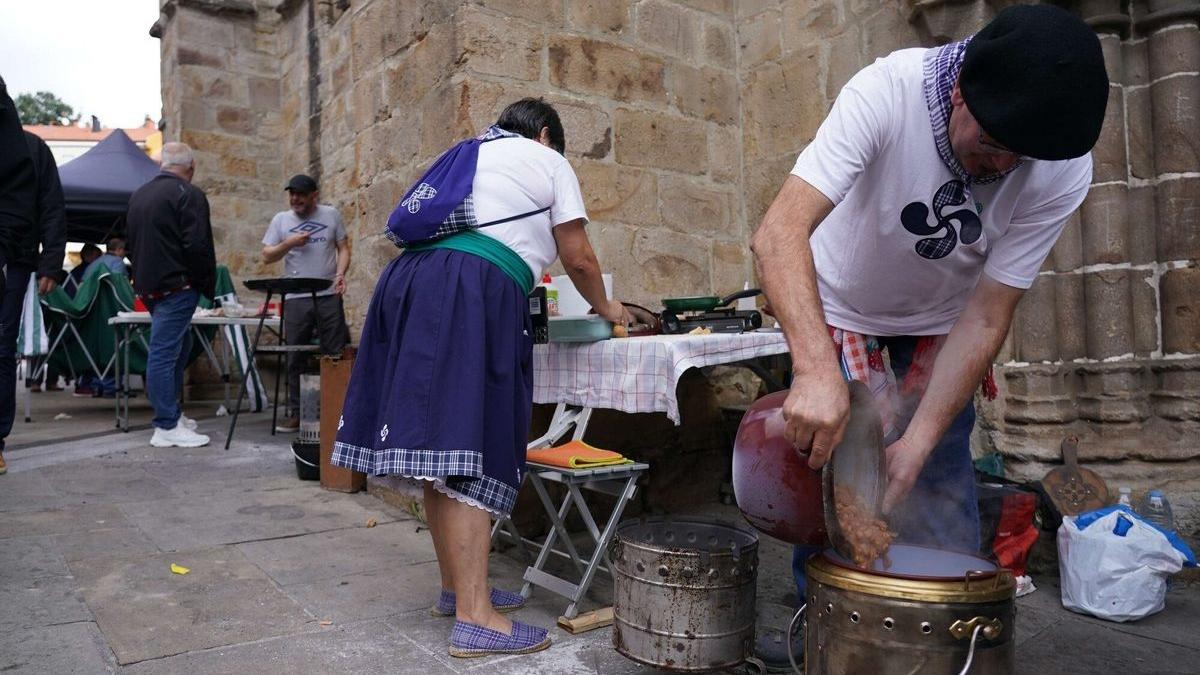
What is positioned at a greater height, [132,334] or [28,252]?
[28,252]

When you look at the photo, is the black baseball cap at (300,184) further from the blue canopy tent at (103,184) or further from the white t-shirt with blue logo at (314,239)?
the blue canopy tent at (103,184)

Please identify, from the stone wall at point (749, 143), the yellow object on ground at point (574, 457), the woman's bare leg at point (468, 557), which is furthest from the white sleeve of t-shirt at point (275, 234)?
the woman's bare leg at point (468, 557)

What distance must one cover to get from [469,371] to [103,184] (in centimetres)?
918

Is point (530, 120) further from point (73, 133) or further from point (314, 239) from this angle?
point (73, 133)

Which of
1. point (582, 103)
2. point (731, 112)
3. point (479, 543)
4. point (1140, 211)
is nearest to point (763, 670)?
point (479, 543)

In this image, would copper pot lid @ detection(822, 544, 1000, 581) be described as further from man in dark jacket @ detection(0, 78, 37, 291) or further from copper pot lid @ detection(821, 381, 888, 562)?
man in dark jacket @ detection(0, 78, 37, 291)

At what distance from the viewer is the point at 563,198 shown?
108 inches

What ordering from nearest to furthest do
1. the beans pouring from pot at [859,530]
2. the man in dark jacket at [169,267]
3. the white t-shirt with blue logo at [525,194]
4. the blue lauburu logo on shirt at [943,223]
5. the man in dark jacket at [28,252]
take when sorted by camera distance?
the beans pouring from pot at [859,530], the blue lauburu logo on shirt at [943,223], the white t-shirt with blue logo at [525,194], the man in dark jacket at [28,252], the man in dark jacket at [169,267]

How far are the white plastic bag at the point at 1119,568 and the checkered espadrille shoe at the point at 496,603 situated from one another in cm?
192

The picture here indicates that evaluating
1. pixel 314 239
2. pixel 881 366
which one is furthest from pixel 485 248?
pixel 314 239

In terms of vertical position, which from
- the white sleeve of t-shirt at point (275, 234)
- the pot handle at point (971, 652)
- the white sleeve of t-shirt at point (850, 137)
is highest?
the white sleeve of t-shirt at point (275, 234)

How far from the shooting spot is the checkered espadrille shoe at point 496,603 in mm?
2859

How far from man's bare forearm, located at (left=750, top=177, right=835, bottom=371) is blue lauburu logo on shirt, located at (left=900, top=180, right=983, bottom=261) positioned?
346mm

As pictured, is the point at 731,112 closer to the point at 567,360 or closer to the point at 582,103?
the point at 582,103
